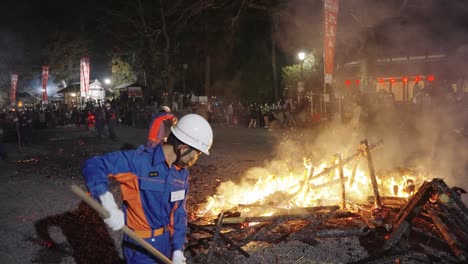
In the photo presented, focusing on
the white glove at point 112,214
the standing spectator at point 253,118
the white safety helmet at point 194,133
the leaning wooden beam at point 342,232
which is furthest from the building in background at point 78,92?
the white glove at point 112,214

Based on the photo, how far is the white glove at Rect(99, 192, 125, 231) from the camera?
2512mm

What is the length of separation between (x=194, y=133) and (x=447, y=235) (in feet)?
11.5

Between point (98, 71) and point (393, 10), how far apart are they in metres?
40.9

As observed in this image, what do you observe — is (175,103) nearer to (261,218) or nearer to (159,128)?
(159,128)

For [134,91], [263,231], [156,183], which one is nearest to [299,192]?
[263,231]

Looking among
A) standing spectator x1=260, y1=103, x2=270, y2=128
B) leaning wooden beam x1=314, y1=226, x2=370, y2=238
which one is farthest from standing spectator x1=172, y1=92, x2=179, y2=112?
leaning wooden beam x1=314, y1=226, x2=370, y2=238

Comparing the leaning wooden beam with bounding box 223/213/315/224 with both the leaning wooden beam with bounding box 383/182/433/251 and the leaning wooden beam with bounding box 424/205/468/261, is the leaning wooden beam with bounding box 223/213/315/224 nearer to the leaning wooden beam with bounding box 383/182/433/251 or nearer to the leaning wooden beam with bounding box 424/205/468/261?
the leaning wooden beam with bounding box 383/182/433/251

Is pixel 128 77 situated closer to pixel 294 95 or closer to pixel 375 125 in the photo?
pixel 294 95

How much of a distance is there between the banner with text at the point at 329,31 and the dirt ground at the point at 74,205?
239 cm

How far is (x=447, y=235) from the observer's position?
4520mm

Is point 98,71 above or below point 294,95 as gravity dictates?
above

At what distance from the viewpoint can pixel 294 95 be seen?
86.2 feet

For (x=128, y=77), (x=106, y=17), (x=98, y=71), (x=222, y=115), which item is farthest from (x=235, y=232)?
(x=98, y=71)

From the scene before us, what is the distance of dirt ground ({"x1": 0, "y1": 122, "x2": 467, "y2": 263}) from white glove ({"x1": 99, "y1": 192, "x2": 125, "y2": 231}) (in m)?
2.35
